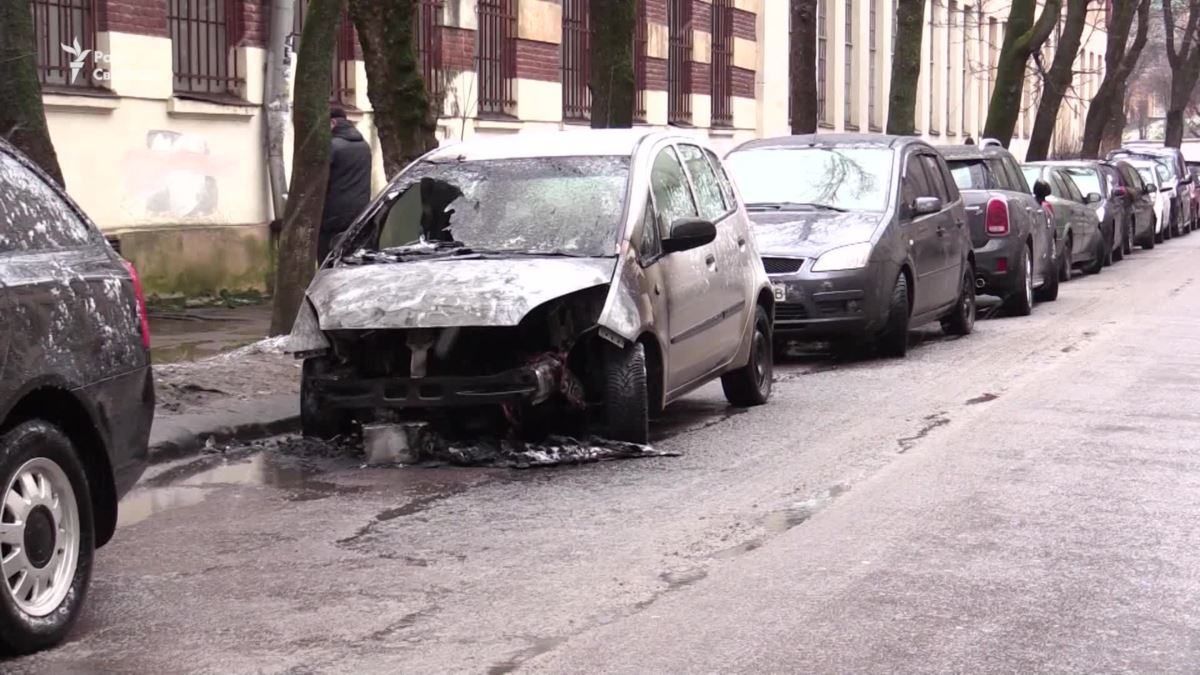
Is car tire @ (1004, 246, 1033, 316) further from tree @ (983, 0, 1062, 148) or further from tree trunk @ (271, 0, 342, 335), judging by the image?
tree @ (983, 0, 1062, 148)

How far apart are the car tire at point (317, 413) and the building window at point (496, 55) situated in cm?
1396

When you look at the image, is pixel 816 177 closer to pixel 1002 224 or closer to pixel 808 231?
pixel 808 231

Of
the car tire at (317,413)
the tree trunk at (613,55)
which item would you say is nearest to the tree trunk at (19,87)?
the car tire at (317,413)

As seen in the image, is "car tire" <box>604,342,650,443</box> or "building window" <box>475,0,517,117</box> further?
"building window" <box>475,0,517,117</box>

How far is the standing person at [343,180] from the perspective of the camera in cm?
1574

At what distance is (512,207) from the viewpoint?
9.77m

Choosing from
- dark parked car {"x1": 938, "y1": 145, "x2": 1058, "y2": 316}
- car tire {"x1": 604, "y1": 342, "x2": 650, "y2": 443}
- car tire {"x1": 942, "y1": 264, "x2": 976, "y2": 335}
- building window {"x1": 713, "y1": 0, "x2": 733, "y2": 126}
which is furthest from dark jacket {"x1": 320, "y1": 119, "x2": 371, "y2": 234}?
building window {"x1": 713, "y1": 0, "x2": 733, "y2": 126}

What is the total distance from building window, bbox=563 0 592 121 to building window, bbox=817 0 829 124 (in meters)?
12.4

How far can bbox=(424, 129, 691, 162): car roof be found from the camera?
10.1m

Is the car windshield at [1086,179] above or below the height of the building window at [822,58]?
below

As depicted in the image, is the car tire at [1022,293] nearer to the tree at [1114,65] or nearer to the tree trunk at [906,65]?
the tree trunk at [906,65]

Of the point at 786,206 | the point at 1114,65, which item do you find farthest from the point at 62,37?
the point at 1114,65

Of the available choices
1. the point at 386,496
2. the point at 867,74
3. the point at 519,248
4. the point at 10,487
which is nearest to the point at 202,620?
the point at 10,487

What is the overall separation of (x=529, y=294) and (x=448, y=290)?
16.0 inches
